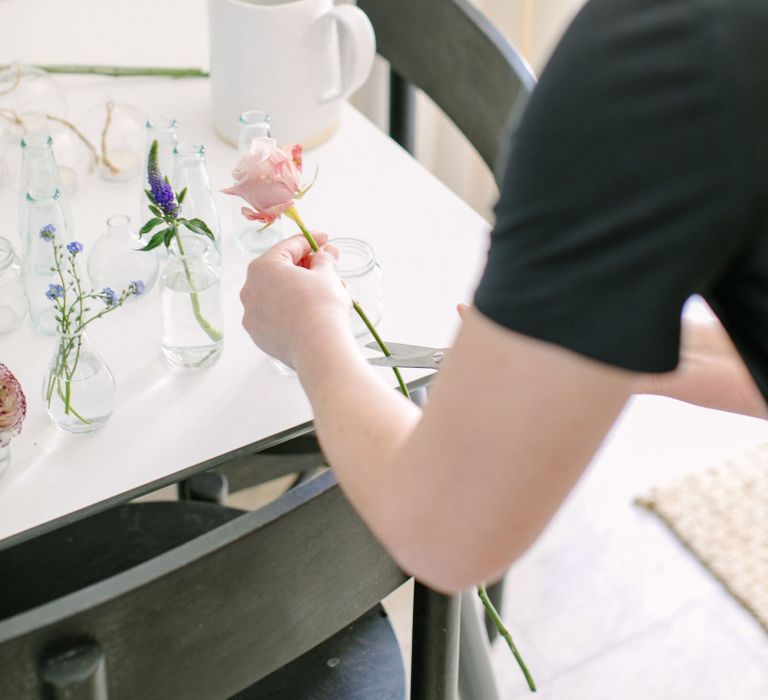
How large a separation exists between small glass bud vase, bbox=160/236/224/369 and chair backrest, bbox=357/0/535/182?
391mm

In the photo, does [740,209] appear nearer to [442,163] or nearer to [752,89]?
[752,89]

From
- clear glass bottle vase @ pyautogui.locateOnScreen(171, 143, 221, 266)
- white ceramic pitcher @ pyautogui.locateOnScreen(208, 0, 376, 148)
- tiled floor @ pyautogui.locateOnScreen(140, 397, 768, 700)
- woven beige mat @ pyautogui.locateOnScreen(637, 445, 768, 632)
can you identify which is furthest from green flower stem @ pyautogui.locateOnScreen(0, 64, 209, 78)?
woven beige mat @ pyautogui.locateOnScreen(637, 445, 768, 632)

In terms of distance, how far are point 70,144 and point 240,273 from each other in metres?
0.29

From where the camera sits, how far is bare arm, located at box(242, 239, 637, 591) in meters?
0.55

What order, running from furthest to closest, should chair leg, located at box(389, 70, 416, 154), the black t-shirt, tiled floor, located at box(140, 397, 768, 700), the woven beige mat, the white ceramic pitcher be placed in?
the woven beige mat < tiled floor, located at box(140, 397, 768, 700) < chair leg, located at box(389, 70, 416, 154) < the white ceramic pitcher < the black t-shirt

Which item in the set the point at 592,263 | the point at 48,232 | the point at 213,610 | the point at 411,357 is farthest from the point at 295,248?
the point at 592,263

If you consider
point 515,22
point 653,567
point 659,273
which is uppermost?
point 659,273

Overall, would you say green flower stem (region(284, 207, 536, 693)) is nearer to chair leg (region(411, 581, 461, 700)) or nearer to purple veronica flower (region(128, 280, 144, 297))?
chair leg (region(411, 581, 461, 700))

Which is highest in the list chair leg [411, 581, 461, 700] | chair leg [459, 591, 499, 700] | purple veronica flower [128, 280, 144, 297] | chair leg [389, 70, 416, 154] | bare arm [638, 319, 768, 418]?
bare arm [638, 319, 768, 418]

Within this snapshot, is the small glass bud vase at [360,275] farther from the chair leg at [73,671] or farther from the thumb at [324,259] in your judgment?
the chair leg at [73,671]

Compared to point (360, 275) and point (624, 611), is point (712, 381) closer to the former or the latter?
point (360, 275)

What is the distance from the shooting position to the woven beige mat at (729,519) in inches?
72.5

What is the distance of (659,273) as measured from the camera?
53cm

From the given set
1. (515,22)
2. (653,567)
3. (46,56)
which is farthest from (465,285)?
(515,22)
